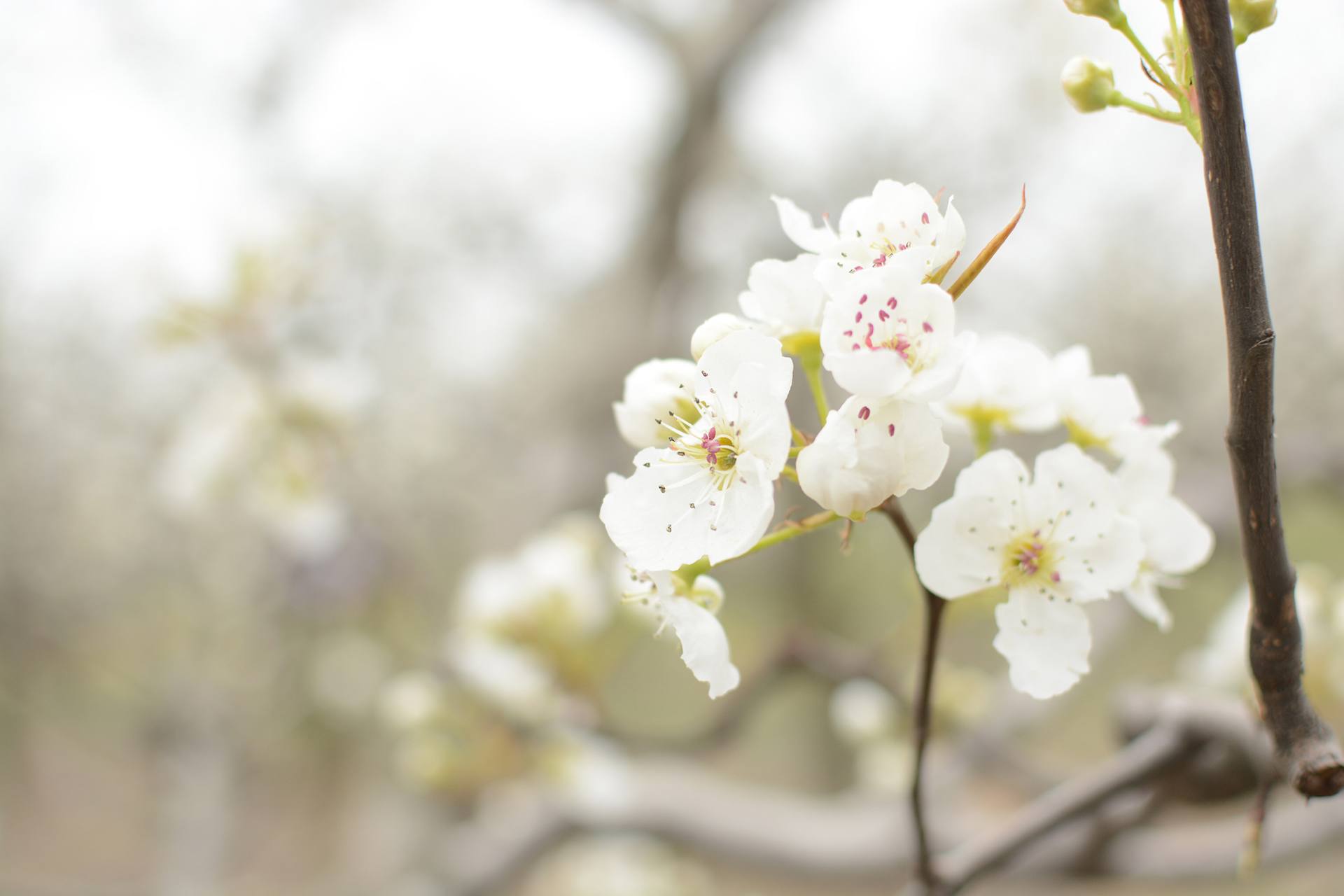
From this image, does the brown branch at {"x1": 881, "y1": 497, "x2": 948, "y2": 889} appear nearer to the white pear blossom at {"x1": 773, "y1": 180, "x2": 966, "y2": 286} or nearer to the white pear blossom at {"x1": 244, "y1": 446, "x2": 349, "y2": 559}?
the white pear blossom at {"x1": 773, "y1": 180, "x2": 966, "y2": 286}

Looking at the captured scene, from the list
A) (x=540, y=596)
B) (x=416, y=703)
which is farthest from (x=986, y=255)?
(x=416, y=703)

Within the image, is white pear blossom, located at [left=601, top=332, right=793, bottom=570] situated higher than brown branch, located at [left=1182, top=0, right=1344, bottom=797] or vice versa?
brown branch, located at [left=1182, top=0, right=1344, bottom=797]

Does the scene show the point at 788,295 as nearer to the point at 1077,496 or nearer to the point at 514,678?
the point at 1077,496

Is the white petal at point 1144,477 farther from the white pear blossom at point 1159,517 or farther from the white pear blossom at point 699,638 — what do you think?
the white pear blossom at point 699,638

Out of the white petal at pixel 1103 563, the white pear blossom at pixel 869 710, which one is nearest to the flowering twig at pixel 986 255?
the white petal at pixel 1103 563

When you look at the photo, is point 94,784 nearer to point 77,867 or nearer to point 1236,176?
point 77,867

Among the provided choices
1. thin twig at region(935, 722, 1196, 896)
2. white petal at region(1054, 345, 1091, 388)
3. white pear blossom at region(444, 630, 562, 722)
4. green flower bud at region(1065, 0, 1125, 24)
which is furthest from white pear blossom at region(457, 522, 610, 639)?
green flower bud at region(1065, 0, 1125, 24)
